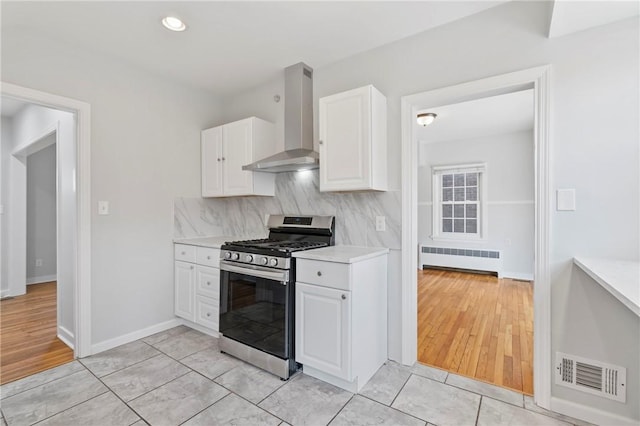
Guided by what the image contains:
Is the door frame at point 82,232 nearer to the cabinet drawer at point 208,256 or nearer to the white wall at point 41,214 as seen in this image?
the cabinet drawer at point 208,256

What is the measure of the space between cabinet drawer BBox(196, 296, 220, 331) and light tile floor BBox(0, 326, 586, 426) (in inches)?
16.9

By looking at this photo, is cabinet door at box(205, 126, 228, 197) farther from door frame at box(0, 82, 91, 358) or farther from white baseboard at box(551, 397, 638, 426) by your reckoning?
white baseboard at box(551, 397, 638, 426)

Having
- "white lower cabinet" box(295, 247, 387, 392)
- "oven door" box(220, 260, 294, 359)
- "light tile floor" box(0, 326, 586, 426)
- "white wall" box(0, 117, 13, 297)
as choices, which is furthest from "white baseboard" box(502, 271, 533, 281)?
"white wall" box(0, 117, 13, 297)

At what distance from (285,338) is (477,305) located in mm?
2813

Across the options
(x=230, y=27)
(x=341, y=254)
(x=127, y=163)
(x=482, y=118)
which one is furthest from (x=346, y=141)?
(x=482, y=118)

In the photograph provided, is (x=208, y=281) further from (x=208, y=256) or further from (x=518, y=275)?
(x=518, y=275)

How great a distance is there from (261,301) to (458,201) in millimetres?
4898

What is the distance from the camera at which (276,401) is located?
1.86 m

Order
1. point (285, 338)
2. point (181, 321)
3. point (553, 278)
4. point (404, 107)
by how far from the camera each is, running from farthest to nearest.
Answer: point (181, 321), point (404, 107), point (285, 338), point (553, 278)

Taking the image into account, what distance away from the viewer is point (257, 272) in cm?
227

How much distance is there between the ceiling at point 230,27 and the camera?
1.98 m

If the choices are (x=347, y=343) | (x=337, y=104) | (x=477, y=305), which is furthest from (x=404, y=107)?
Answer: (x=477, y=305)

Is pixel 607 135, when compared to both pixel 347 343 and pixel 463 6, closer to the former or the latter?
pixel 463 6

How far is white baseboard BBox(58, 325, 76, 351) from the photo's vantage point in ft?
8.63
